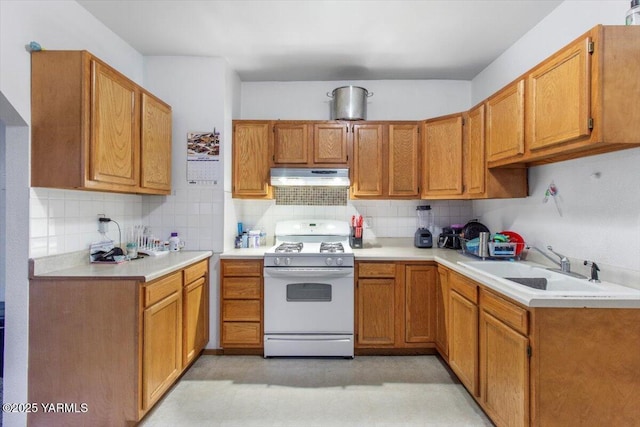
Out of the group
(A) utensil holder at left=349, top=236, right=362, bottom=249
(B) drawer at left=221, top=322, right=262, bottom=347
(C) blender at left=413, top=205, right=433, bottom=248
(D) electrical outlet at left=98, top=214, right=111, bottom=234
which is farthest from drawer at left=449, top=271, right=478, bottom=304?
(D) electrical outlet at left=98, top=214, right=111, bottom=234

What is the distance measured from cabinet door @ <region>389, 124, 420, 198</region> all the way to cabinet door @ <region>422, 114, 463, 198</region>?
85 millimetres

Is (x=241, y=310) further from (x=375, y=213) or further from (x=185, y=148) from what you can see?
(x=375, y=213)

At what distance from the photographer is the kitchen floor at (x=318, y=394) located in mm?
1990

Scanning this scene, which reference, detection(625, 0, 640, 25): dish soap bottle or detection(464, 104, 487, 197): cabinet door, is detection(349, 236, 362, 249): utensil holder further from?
detection(625, 0, 640, 25): dish soap bottle

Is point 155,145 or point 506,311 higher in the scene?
point 155,145

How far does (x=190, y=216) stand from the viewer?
288 centimetres

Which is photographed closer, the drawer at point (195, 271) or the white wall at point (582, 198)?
the white wall at point (582, 198)

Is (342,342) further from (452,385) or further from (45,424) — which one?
(45,424)

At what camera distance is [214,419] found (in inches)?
78.5

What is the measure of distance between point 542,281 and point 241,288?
224 cm

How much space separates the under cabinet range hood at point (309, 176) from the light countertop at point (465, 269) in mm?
693

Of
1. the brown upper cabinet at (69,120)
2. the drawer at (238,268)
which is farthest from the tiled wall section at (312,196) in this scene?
the brown upper cabinet at (69,120)

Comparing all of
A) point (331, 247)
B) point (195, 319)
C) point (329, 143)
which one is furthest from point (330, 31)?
point (195, 319)

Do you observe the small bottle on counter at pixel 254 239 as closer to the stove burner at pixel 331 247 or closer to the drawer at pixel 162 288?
the stove burner at pixel 331 247
